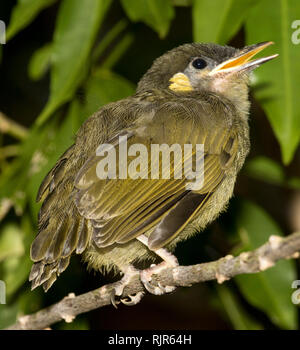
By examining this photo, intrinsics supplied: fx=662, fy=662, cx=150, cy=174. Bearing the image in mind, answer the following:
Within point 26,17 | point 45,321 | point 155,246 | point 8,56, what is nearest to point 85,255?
point 45,321

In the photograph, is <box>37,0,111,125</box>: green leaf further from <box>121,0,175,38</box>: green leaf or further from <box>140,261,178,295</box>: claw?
<box>140,261,178,295</box>: claw

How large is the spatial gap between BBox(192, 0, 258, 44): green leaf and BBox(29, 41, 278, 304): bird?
174mm

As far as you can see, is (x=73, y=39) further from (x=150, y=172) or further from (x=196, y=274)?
(x=196, y=274)

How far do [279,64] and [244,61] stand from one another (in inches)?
10.1

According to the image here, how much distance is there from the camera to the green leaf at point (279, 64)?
2.89 metres

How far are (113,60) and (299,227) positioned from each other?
6.10ft

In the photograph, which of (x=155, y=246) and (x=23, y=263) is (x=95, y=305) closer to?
(x=155, y=246)

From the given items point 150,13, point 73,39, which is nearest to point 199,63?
point 150,13

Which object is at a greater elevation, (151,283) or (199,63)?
(199,63)

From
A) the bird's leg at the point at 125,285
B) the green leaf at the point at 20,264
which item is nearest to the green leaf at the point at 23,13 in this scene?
the green leaf at the point at 20,264

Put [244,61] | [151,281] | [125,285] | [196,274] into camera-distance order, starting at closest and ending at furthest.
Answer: [196,274] < [151,281] < [125,285] < [244,61]

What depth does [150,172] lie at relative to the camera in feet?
8.87

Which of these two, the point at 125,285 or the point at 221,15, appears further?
the point at 221,15

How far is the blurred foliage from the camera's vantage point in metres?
2.92
